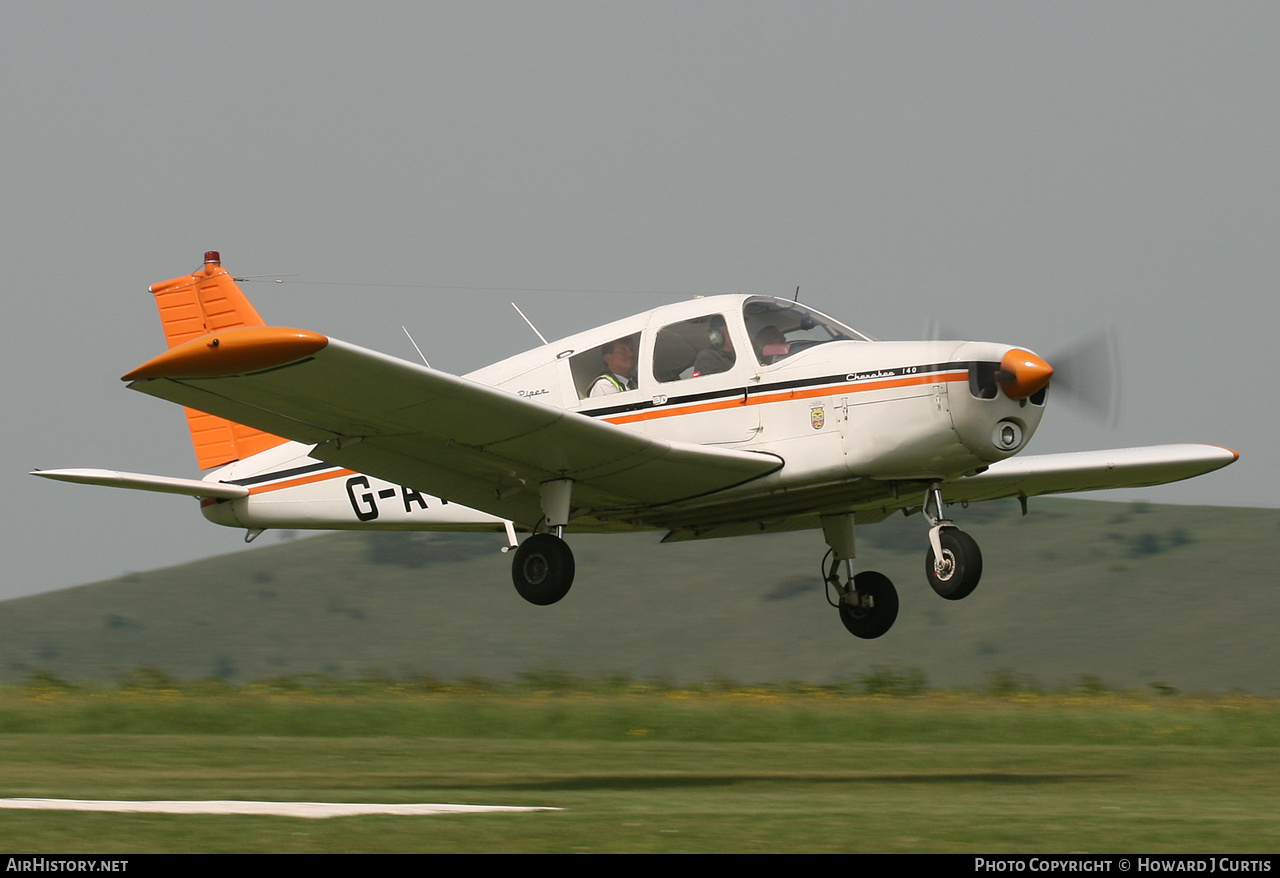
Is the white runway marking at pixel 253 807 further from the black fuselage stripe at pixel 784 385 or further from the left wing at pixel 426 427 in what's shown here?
the black fuselage stripe at pixel 784 385

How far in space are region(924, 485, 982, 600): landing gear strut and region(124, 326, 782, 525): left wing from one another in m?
1.36

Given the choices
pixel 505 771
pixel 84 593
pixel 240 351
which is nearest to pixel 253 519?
pixel 505 771

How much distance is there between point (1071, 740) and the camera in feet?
53.4

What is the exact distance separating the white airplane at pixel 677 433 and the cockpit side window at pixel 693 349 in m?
0.02

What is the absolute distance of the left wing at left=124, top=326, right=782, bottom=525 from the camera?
8.95 metres

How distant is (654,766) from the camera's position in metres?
13.1

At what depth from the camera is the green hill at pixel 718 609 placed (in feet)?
186

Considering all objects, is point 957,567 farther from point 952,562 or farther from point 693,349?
point 693,349

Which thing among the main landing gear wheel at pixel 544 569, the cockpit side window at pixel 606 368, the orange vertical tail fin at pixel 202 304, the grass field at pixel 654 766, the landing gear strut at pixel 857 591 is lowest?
the grass field at pixel 654 766

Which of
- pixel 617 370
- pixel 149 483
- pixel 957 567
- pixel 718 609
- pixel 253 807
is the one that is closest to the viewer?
pixel 253 807

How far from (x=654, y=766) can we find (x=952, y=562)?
3774 mm

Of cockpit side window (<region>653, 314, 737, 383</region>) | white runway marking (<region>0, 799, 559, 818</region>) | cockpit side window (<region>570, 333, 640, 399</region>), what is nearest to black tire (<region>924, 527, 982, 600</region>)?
cockpit side window (<region>653, 314, 737, 383</region>)

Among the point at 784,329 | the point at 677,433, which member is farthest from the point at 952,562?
the point at 677,433

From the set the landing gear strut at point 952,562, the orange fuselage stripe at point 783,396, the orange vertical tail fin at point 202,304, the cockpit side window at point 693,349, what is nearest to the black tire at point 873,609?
the landing gear strut at point 952,562
